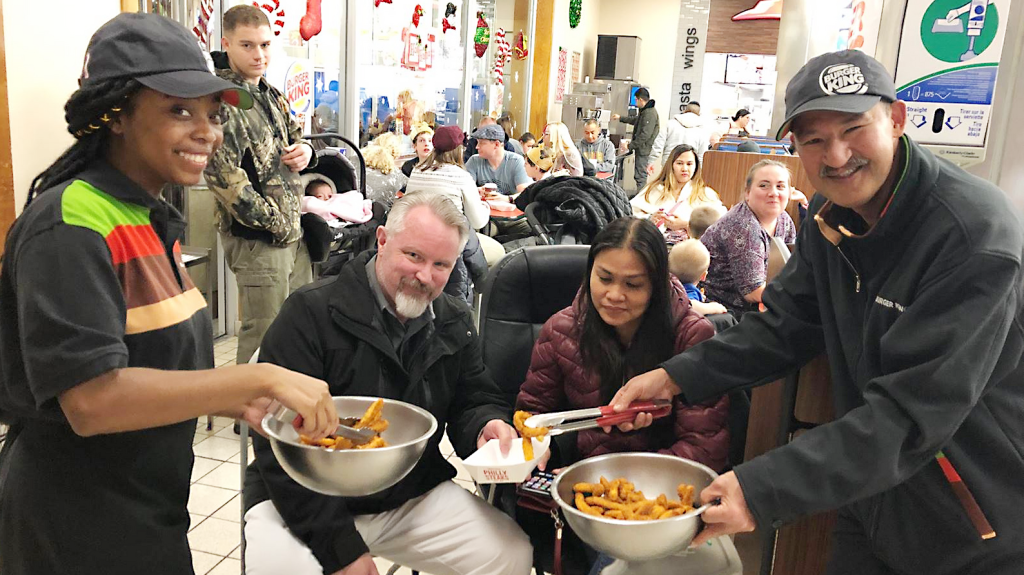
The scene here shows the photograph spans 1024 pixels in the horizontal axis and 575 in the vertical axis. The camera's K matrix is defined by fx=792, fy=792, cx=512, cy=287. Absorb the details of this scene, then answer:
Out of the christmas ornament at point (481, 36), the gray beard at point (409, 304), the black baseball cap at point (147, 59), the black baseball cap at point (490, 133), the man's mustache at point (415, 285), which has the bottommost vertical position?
the gray beard at point (409, 304)

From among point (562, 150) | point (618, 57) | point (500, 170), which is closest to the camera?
point (500, 170)

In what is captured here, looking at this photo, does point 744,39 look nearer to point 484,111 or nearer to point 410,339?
point 484,111

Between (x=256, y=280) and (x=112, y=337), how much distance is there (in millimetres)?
2509

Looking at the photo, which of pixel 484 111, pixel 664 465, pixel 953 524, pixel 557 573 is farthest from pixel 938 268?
pixel 484 111

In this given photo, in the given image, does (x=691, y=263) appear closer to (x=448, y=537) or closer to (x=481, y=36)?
(x=448, y=537)

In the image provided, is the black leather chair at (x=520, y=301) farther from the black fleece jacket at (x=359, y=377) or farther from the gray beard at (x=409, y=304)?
the gray beard at (x=409, y=304)

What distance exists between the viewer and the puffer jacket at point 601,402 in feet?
6.84

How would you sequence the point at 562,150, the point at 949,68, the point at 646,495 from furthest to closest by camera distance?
the point at 562,150
the point at 949,68
the point at 646,495

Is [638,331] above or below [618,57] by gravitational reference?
below

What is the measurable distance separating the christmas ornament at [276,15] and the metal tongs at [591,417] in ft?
14.7

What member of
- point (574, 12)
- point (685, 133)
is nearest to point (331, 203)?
point (685, 133)

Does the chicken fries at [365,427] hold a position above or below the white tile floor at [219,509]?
above

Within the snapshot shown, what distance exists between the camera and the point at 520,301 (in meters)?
2.59

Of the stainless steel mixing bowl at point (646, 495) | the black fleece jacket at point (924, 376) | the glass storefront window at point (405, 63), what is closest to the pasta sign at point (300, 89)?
the glass storefront window at point (405, 63)
